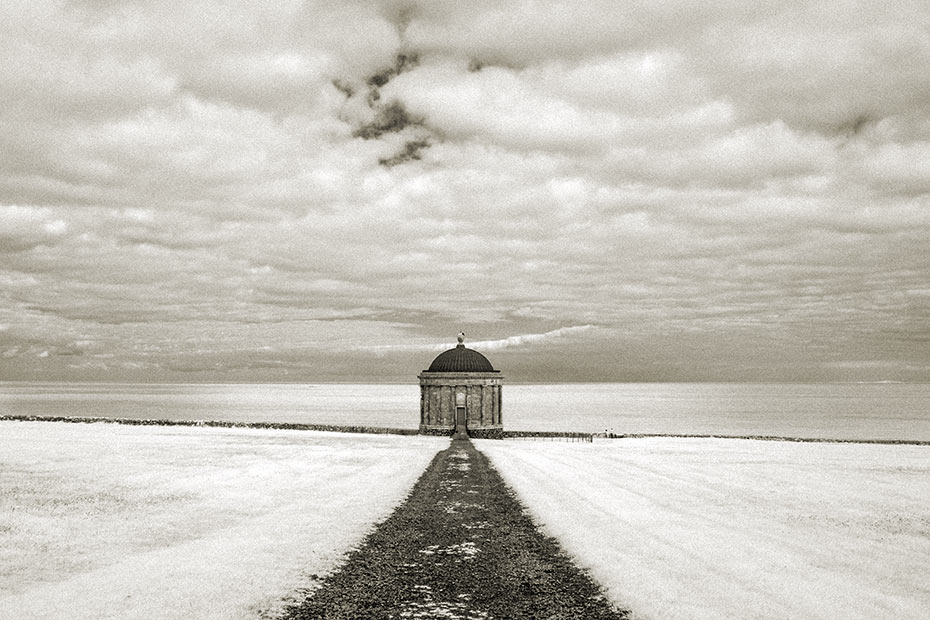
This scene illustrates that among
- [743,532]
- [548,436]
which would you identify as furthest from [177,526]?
[548,436]

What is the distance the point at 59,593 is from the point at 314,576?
4.11 m

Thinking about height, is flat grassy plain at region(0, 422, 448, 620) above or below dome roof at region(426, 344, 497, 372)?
below

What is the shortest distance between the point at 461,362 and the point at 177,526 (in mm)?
37482

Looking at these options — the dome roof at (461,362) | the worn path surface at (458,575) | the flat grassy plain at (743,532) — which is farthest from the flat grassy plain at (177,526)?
the dome roof at (461,362)

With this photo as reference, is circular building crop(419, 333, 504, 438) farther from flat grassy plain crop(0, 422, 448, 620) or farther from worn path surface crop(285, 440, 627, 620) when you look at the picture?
worn path surface crop(285, 440, 627, 620)

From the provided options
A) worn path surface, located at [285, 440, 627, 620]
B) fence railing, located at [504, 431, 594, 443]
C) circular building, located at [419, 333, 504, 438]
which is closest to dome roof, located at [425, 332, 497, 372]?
circular building, located at [419, 333, 504, 438]

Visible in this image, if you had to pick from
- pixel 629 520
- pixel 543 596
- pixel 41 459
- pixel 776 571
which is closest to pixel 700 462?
pixel 629 520

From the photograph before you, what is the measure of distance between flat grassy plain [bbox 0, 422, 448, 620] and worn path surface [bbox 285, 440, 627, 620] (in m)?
0.82

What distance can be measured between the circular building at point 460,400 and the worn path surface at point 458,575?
3297 cm

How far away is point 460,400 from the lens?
52469 mm

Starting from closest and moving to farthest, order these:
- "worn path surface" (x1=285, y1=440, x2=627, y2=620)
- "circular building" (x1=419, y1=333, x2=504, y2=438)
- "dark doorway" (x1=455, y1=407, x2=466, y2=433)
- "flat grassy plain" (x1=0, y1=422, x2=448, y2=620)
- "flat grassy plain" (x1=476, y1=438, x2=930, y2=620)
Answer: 1. "worn path surface" (x1=285, y1=440, x2=627, y2=620)
2. "flat grassy plain" (x1=0, y1=422, x2=448, y2=620)
3. "flat grassy plain" (x1=476, y1=438, x2=930, y2=620)
4. "dark doorway" (x1=455, y1=407, x2=466, y2=433)
5. "circular building" (x1=419, y1=333, x2=504, y2=438)

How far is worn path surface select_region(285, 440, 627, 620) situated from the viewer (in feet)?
34.4

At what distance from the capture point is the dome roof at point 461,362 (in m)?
53.1

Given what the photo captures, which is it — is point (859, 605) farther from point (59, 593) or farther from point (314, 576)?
point (59, 593)
